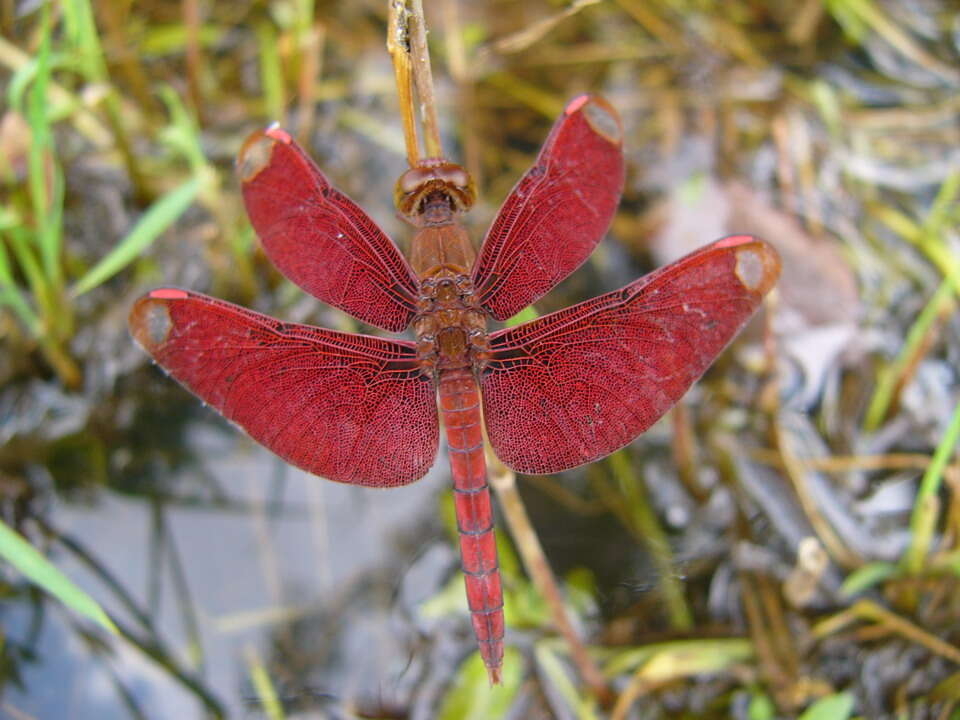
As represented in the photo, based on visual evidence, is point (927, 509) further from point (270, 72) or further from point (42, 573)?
point (270, 72)

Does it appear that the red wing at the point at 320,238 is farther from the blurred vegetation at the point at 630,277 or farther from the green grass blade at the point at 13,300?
the green grass blade at the point at 13,300

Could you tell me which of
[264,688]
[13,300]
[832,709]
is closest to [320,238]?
[13,300]

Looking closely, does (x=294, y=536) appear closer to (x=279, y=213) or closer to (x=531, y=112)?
(x=279, y=213)

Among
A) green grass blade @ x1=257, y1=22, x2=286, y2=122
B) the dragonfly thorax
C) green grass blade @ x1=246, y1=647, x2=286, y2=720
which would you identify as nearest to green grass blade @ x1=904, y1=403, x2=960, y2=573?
the dragonfly thorax

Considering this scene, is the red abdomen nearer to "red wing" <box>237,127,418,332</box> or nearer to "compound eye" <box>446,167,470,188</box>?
"red wing" <box>237,127,418,332</box>

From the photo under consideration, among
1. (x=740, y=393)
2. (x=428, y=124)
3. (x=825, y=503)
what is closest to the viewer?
(x=428, y=124)

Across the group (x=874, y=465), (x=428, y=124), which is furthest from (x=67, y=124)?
(x=874, y=465)
